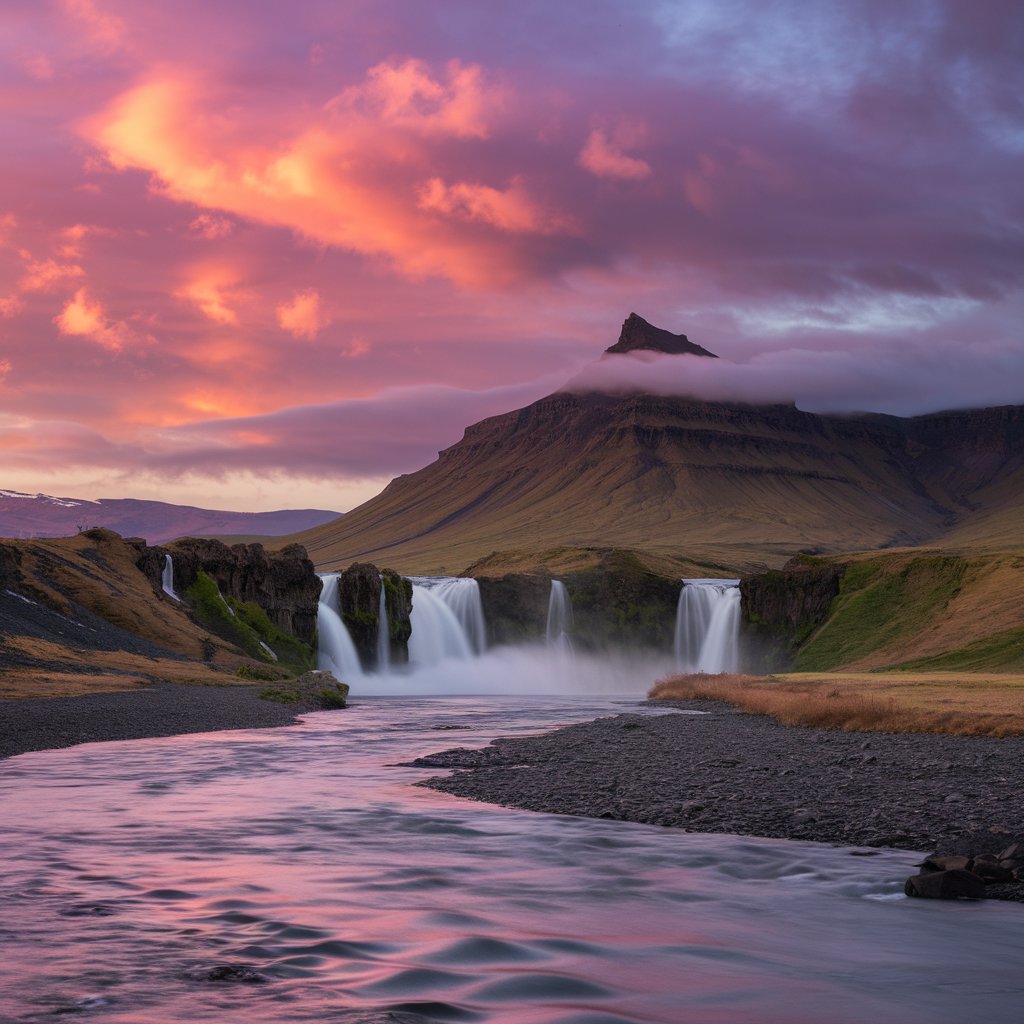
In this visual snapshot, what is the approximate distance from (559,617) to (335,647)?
1463 inches

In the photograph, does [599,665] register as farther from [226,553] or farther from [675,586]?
[226,553]

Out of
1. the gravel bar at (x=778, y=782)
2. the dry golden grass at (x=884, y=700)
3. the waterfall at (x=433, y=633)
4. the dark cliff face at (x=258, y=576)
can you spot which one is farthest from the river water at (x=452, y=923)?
the waterfall at (x=433, y=633)

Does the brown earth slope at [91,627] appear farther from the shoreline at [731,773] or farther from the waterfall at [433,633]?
the waterfall at [433,633]

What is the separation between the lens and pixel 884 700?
5750 centimetres

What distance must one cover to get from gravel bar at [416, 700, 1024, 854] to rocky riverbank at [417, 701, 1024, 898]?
0.14 feet

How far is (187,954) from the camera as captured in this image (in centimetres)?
1479

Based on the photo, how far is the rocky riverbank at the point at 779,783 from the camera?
81.5 ft

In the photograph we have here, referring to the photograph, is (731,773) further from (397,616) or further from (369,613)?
(397,616)

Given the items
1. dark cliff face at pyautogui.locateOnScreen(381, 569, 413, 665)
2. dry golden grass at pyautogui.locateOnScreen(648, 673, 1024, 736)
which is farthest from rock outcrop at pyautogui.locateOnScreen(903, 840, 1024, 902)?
dark cliff face at pyautogui.locateOnScreen(381, 569, 413, 665)

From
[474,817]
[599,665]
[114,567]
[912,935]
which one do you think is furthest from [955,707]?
[599,665]

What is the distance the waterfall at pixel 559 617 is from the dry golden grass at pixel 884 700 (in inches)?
2223

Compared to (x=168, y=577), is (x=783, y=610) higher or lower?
lower

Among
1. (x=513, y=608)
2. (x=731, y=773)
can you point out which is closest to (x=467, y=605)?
(x=513, y=608)

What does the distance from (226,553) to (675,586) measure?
64085mm
